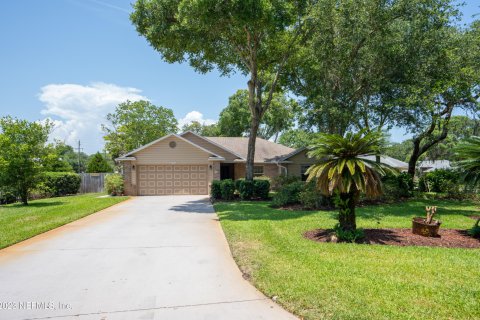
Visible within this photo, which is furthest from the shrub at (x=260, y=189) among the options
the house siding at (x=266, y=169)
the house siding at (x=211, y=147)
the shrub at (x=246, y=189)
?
the house siding at (x=266, y=169)

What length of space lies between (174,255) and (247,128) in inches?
1328

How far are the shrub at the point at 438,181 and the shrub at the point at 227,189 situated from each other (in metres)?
13.1

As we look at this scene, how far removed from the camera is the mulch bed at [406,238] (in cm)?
720

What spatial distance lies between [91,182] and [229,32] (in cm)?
1764

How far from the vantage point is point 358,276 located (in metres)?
4.91

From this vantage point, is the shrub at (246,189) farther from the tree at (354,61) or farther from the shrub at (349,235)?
the shrub at (349,235)

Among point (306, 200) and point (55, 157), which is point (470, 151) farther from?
point (55, 157)

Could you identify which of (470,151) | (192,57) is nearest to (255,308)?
(470,151)

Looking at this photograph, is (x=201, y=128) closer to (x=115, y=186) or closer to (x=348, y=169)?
(x=115, y=186)

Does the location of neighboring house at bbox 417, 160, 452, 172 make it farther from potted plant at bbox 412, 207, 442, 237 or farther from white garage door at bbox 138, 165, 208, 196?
potted plant at bbox 412, 207, 442, 237

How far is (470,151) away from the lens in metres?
7.66

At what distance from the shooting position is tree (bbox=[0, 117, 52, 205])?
15.4 metres

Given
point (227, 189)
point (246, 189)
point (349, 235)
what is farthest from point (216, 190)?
point (349, 235)

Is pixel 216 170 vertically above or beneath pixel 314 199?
above
